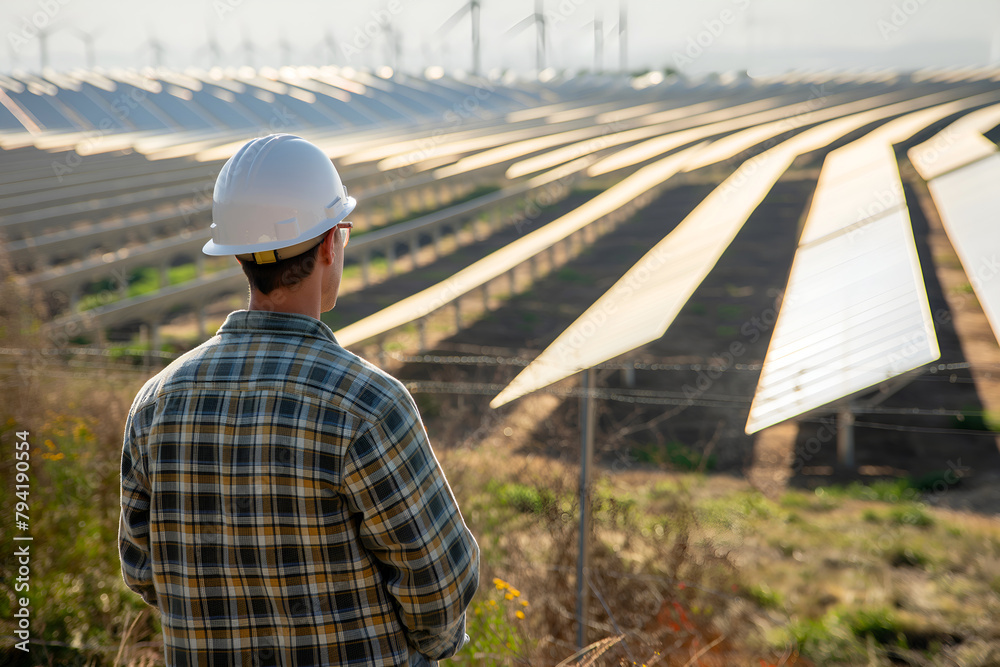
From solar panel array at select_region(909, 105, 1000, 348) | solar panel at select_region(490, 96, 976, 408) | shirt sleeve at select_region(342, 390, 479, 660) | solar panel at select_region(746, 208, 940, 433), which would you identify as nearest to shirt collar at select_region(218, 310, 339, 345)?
shirt sleeve at select_region(342, 390, 479, 660)

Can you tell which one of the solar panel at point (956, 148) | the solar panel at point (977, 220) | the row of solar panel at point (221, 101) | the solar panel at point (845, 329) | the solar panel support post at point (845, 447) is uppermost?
the row of solar panel at point (221, 101)

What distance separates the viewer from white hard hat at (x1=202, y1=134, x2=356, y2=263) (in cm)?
172

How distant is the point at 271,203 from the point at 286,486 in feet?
2.13

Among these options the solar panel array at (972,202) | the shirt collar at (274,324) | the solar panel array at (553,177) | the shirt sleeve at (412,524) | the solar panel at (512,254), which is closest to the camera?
the shirt sleeve at (412,524)

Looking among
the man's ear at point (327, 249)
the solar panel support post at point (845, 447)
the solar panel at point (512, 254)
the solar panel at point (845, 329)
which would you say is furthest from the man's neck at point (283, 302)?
the solar panel at point (512, 254)

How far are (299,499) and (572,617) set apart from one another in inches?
124

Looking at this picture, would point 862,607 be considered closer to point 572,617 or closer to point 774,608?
point 774,608

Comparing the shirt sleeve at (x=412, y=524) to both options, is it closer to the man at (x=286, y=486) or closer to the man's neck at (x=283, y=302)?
the man at (x=286, y=486)

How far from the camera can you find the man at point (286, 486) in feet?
5.05

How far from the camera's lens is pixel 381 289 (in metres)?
14.0

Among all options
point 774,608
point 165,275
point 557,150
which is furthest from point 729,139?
point 774,608

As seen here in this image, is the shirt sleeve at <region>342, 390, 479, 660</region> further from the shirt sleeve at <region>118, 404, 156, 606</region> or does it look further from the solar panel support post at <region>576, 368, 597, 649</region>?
the solar panel support post at <region>576, 368, 597, 649</region>

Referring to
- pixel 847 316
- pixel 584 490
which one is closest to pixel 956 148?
pixel 847 316

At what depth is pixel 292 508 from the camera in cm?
156
